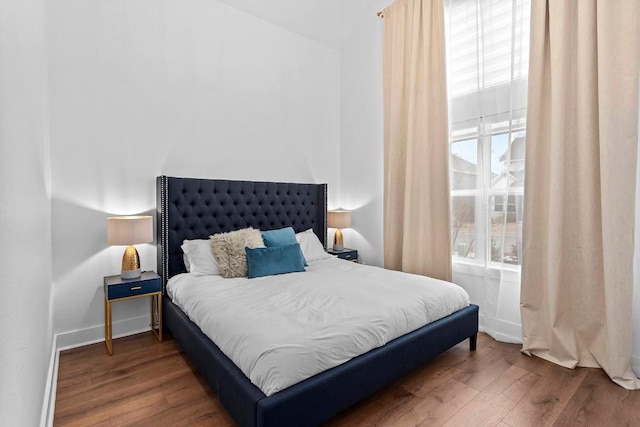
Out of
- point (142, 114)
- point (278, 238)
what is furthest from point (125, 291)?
point (142, 114)

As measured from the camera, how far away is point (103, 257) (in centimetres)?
276

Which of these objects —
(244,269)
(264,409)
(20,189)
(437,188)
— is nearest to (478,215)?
(437,188)

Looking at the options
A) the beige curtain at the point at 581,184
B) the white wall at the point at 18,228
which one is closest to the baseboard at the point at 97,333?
the white wall at the point at 18,228

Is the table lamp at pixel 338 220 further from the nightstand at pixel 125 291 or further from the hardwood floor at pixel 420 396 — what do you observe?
the nightstand at pixel 125 291

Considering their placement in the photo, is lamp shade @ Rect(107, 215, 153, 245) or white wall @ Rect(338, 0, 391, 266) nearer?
lamp shade @ Rect(107, 215, 153, 245)

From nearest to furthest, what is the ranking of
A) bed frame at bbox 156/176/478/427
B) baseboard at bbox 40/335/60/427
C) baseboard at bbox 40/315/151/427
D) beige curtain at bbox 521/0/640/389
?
bed frame at bbox 156/176/478/427 < baseboard at bbox 40/335/60/427 < baseboard at bbox 40/315/151/427 < beige curtain at bbox 521/0/640/389

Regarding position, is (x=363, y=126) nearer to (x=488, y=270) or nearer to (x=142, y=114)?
(x=488, y=270)

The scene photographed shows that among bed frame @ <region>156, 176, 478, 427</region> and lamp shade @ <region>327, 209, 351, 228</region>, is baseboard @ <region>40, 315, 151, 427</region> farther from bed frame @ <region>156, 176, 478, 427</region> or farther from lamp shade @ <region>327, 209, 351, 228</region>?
lamp shade @ <region>327, 209, 351, 228</region>

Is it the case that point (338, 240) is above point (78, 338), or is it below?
above

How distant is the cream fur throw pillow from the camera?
2740 millimetres

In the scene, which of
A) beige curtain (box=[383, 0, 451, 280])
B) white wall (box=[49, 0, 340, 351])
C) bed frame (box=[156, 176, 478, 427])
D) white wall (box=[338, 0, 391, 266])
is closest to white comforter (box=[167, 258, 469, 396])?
bed frame (box=[156, 176, 478, 427])

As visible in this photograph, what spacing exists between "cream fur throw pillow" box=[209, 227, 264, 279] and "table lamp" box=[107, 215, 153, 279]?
549 millimetres

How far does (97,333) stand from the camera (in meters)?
2.71

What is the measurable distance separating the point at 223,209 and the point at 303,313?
1771 mm
